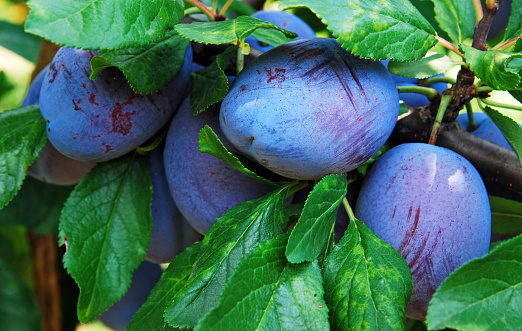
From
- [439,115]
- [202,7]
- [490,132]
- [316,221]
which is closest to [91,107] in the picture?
[202,7]

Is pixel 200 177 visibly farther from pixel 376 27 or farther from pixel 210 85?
Answer: pixel 376 27

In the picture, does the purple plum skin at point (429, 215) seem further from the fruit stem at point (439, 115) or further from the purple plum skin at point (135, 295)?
the purple plum skin at point (135, 295)

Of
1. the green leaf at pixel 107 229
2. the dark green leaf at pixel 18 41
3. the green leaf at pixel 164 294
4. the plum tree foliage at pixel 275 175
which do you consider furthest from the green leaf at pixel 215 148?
the dark green leaf at pixel 18 41

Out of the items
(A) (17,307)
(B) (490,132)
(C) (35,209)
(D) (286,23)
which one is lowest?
(A) (17,307)

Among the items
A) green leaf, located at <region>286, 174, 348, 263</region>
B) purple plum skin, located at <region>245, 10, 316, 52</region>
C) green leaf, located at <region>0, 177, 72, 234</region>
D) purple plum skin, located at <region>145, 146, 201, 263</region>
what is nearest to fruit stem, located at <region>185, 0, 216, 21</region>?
purple plum skin, located at <region>245, 10, 316, 52</region>

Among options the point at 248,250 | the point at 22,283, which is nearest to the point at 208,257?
the point at 248,250

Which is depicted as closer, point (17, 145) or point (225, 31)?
point (225, 31)
